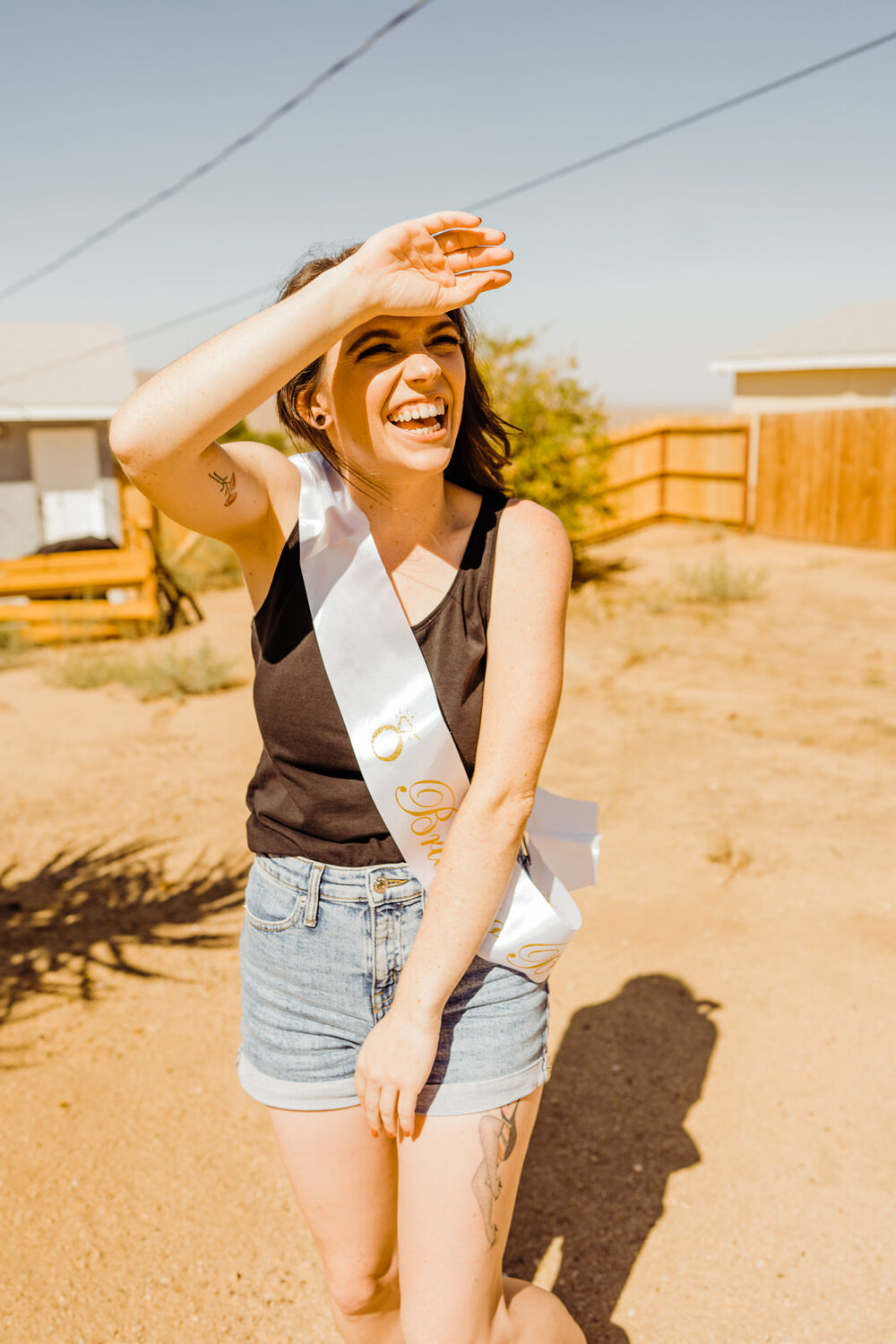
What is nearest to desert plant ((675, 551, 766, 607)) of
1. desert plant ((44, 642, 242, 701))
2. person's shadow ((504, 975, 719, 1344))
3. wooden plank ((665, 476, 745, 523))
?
wooden plank ((665, 476, 745, 523))

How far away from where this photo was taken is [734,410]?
22344 mm

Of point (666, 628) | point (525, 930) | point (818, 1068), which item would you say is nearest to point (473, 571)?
point (525, 930)

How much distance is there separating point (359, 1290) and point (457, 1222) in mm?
344

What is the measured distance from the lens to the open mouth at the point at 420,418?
5.08ft

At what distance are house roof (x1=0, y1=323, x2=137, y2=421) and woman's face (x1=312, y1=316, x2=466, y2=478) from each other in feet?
44.7

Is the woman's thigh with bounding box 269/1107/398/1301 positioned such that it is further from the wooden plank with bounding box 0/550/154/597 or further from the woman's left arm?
the wooden plank with bounding box 0/550/154/597

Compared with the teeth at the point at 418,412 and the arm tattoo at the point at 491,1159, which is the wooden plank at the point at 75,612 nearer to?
the teeth at the point at 418,412

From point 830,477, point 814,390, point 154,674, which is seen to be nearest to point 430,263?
point 154,674

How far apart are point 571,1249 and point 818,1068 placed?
3.48 ft

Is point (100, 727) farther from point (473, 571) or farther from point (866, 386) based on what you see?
point (866, 386)

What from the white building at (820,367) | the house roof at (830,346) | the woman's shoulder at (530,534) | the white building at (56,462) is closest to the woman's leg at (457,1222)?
the woman's shoulder at (530,534)

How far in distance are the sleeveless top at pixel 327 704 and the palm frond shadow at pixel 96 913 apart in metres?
2.49

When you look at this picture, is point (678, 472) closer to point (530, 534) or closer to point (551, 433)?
point (551, 433)

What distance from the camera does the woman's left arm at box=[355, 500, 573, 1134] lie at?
1464 millimetres
